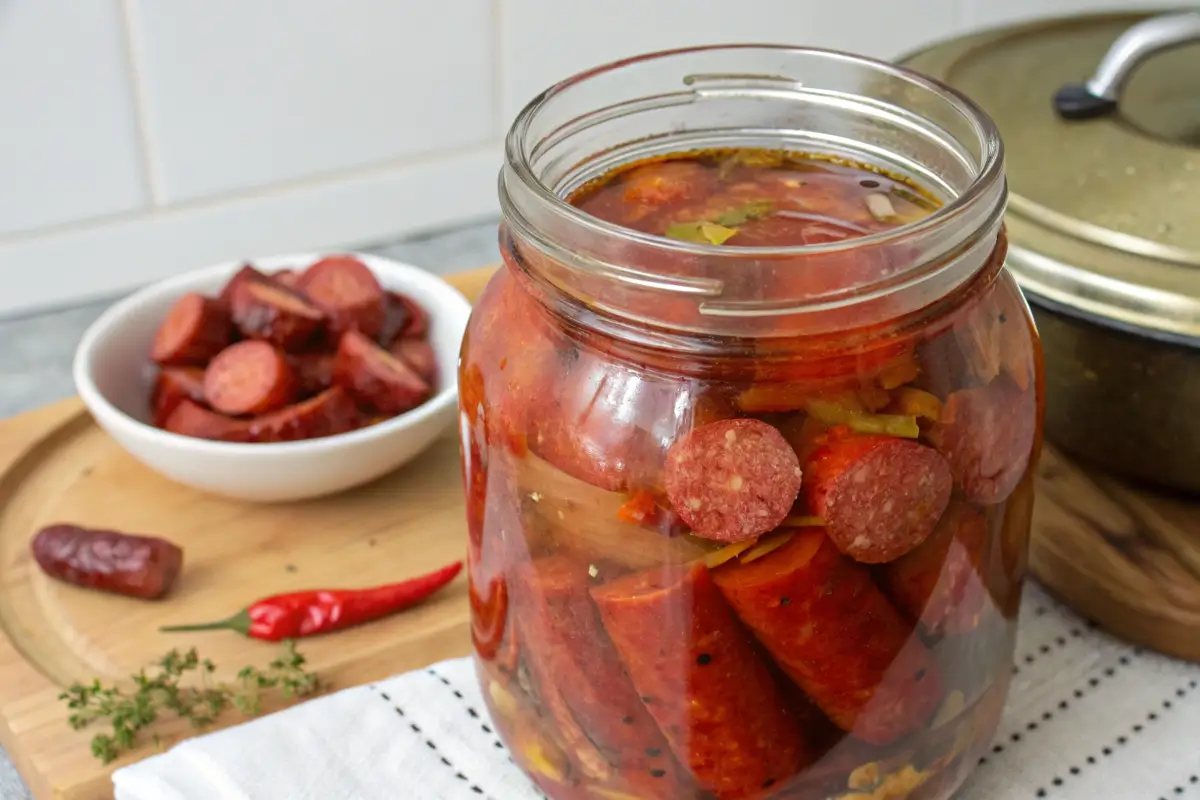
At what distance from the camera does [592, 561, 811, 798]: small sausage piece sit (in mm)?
779

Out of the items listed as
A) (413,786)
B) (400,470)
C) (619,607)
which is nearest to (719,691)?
(619,607)

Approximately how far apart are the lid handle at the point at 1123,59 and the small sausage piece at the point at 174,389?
2.59 feet

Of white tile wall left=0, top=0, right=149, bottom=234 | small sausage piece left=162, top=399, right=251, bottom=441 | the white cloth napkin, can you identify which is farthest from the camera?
white tile wall left=0, top=0, right=149, bottom=234

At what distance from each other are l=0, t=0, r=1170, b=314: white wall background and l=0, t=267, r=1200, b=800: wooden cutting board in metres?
0.40

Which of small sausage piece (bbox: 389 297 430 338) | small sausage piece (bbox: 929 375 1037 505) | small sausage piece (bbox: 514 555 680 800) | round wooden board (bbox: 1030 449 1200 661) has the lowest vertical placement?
round wooden board (bbox: 1030 449 1200 661)

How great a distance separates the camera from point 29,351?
163 cm

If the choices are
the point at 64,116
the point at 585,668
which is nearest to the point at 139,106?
the point at 64,116

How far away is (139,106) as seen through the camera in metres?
1.62

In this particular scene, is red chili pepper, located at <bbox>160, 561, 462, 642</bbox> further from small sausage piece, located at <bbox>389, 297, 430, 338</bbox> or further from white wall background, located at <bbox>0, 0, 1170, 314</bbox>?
white wall background, located at <bbox>0, 0, 1170, 314</bbox>

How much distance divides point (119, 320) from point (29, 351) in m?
0.40

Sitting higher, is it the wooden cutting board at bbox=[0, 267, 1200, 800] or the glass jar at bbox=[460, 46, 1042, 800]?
the glass jar at bbox=[460, 46, 1042, 800]

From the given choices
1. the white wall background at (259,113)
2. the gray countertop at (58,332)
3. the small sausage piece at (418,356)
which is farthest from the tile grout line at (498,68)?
the small sausage piece at (418,356)

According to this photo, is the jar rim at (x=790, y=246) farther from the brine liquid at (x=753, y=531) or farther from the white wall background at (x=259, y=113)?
the white wall background at (x=259, y=113)

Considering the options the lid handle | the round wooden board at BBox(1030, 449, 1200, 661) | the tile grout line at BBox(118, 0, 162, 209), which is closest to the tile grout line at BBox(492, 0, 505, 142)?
the tile grout line at BBox(118, 0, 162, 209)
